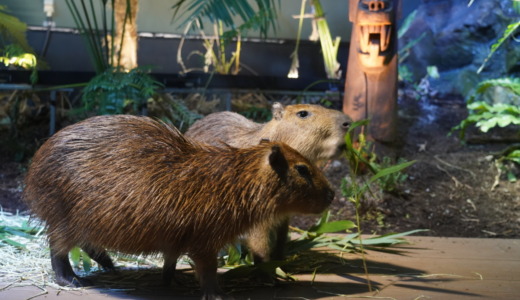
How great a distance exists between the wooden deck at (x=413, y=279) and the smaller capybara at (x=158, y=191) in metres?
0.25

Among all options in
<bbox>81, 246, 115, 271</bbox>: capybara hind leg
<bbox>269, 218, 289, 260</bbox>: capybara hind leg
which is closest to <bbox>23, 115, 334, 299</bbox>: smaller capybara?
<bbox>81, 246, 115, 271</bbox>: capybara hind leg

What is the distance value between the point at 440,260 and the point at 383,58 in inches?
84.3

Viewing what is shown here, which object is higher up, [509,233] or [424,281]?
[424,281]

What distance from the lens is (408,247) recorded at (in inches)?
138

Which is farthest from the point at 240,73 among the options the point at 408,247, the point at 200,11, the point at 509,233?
the point at 509,233

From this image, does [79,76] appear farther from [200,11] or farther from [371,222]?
[371,222]

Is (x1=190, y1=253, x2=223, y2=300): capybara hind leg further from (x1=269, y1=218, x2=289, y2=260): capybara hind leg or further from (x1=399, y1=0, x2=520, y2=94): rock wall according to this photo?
(x1=399, y1=0, x2=520, y2=94): rock wall

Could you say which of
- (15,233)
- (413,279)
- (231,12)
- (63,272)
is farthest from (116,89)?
(413,279)

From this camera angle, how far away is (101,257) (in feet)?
8.88

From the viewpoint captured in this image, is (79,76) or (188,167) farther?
(79,76)

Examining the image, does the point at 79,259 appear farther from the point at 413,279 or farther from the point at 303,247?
the point at 413,279

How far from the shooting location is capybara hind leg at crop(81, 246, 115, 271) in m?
2.62

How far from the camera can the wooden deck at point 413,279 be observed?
8.14ft

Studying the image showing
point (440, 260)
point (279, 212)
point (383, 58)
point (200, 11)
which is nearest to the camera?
point (279, 212)
